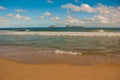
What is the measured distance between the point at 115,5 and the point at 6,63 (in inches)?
340

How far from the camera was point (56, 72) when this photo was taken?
4.18m

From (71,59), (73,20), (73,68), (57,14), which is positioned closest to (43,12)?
(57,14)

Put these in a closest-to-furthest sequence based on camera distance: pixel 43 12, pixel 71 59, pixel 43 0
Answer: pixel 71 59, pixel 43 0, pixel 43 12

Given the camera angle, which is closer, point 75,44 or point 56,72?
point 56,72

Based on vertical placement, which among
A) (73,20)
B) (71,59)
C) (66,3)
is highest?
(66,3)

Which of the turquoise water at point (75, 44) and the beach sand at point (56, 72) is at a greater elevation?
the turquoise water at point (75, 44)

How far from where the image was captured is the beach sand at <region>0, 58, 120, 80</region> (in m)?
3.83

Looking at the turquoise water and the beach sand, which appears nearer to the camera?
the beach sand

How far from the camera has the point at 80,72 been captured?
4.18m

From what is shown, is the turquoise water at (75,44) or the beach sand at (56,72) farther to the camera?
the turquoise water at (75,44)

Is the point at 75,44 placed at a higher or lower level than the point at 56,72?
higher

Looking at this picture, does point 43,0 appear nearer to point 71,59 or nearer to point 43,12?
point 43,12

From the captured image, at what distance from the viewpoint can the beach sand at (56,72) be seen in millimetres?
3826

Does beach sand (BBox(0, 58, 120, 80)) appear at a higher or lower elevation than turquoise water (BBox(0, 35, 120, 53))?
lower
